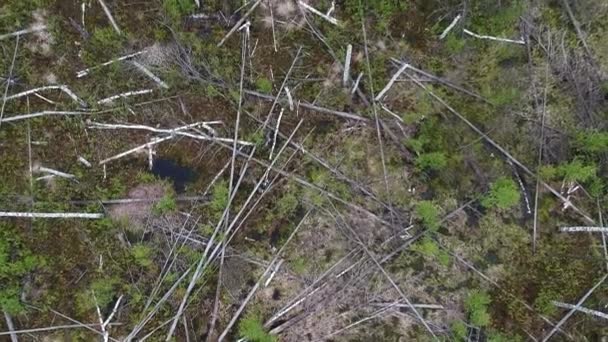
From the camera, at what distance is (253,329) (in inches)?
235

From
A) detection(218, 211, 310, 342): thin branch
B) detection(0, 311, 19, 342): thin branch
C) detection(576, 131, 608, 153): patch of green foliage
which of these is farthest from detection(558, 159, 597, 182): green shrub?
detection(0, 311, 19, 342): thin branch

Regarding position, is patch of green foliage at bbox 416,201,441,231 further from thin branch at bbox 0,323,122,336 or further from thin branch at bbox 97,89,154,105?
thin branch at bbox 0,323,122,336

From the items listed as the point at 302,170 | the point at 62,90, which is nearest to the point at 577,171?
the point at 302,170

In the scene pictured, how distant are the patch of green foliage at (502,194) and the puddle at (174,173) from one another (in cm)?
325

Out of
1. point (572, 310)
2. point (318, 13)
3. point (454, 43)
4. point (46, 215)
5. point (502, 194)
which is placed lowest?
point (572, 310)

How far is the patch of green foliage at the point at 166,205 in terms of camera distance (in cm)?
614

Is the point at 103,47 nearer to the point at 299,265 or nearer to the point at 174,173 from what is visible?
the point at 174,173

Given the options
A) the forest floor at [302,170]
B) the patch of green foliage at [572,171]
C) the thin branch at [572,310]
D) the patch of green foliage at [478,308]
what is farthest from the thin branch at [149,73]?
the thin branch at [572,310]

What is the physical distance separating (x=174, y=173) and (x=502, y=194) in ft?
11.8

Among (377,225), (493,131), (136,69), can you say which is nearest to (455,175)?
(493,131)

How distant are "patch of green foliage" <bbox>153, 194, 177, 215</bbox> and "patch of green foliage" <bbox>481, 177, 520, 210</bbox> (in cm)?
339

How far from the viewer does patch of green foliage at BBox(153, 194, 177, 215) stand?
20.1 feet

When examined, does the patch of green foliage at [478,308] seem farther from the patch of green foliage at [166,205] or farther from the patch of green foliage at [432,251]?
the patch of green foliage at [166,205]

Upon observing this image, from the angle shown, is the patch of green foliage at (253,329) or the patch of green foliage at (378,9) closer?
the patch of green foliage at (253,329)
